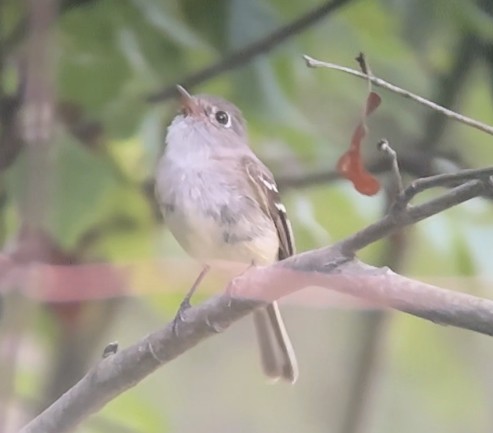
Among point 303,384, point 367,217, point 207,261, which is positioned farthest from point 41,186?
point 303,384

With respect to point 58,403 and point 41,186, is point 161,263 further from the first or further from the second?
point 41,186

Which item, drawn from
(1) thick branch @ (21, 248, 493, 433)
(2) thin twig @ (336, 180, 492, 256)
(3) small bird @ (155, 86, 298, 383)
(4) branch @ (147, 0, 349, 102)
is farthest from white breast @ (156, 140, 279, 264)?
(2) thin twig @ (336, 180, 492, 256)

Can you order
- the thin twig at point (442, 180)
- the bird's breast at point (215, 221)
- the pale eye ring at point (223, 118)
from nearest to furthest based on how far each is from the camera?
1. the thin twig at point (442, 180)
2. the bird's breast at point (215, 221)
3. the pale eye ring at point (223, 118)

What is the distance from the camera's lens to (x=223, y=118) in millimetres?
1242

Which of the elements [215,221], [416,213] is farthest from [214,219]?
[416,213]

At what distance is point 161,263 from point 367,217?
0.26m

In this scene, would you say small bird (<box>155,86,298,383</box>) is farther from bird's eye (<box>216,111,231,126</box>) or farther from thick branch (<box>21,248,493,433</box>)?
thick branch (<box>21,248,493,433</box>)

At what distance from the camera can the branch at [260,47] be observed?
1.14 m

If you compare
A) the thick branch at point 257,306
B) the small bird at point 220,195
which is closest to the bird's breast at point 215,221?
the small bird at point 220,195

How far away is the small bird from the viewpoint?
1.10 meters

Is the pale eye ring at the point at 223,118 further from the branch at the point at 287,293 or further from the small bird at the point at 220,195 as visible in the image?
the branch at the point at 287,293

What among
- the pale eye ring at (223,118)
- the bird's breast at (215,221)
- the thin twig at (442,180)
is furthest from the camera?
the pale eye ring at (223,118)

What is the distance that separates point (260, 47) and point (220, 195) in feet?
0.52

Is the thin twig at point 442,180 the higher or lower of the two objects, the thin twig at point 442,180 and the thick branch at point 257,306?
the higher
